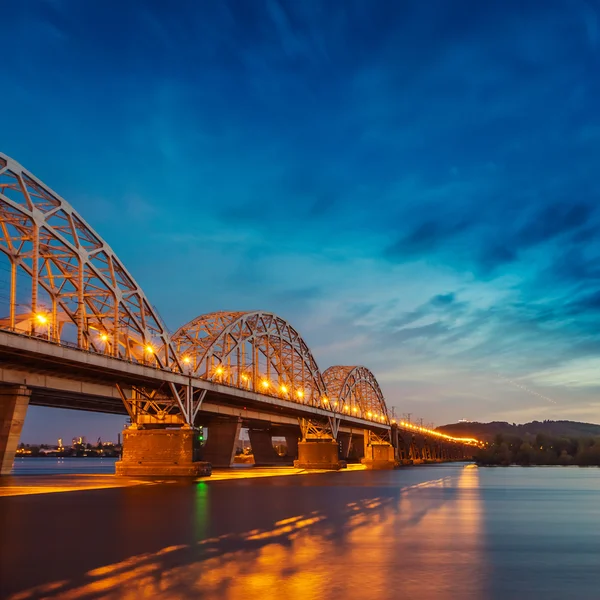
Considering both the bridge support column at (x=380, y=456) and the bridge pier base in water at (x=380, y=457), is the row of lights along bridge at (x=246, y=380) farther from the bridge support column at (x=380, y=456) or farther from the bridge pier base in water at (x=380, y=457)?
the bridge pier base in water at (x=380, y=457)

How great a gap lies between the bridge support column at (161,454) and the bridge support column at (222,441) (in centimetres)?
4625

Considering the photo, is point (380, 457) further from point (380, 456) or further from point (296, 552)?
point (296, 552)

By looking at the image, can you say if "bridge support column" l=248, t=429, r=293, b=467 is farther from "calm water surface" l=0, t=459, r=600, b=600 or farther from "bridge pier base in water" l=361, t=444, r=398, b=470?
"calm water surface" l=0, t=459, r=600, b=600

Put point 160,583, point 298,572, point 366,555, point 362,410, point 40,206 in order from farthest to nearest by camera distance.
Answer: point 362,410, point 40,206, point 366,555, point 298,572, point 160,583

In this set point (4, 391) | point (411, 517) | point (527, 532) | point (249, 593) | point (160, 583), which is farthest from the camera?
point (4, 391)

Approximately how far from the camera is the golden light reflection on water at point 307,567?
13.6 metres

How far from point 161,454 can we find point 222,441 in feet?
162

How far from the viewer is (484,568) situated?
16.4 metres

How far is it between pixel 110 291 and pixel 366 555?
49629mm

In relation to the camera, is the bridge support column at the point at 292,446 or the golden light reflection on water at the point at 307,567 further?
the bridge support column at the point at 292,446

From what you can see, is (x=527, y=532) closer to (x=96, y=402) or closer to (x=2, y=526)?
(x=2, y=526)

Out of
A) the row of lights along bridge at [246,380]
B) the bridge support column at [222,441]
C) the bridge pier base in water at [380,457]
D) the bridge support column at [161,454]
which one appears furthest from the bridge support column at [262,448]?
the bridge support column at [161,454]

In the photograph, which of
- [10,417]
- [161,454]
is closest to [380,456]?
[161,454]

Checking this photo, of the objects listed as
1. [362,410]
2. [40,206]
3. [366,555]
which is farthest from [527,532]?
[362,410]
